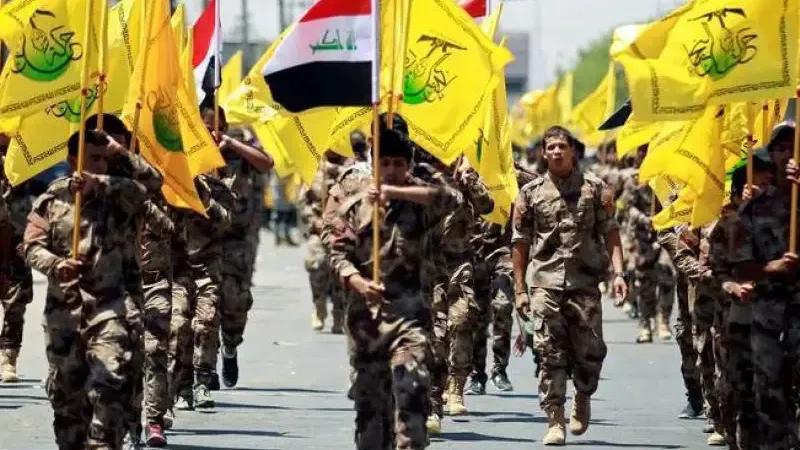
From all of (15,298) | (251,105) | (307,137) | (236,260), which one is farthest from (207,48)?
(15,298)

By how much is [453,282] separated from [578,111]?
609 inches

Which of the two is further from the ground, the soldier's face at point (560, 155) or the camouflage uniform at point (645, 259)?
the soldier's face at point (560, 155)

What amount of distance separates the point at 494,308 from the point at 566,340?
411cm

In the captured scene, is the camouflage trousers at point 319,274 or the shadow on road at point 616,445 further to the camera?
the camouflage trousers at point 319,274

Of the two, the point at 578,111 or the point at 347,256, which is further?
the point at 578,111

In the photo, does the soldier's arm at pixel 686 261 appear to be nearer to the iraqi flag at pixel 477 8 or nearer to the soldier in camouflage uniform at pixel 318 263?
the iraqi flag at pixel 477 8

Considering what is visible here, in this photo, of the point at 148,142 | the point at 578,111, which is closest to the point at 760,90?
the point at 148,142

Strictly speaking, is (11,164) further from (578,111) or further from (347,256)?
(578,111)

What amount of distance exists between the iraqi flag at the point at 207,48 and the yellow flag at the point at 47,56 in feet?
13.9

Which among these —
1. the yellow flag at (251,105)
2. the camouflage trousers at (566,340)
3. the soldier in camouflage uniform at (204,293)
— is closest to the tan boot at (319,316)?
the yellow flag at (251,105)

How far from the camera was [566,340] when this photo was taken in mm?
15891

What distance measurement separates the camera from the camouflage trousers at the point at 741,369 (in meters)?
13.2

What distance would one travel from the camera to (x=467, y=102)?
48.5 ft

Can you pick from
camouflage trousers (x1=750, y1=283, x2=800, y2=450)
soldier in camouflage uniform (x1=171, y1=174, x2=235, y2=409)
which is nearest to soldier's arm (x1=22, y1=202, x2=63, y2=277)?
camouflage trousers (x1=750, y1=283, x2=800, y2=450)
